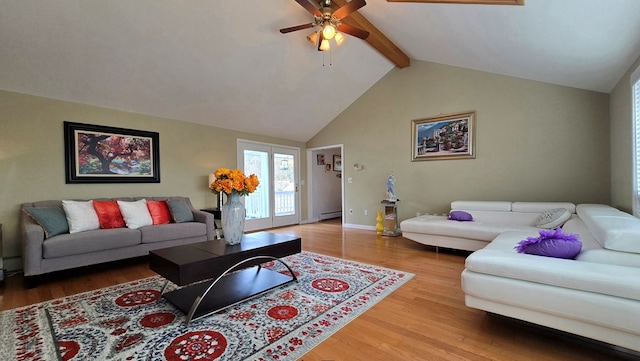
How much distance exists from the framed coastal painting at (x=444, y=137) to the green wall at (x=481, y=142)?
11 cm

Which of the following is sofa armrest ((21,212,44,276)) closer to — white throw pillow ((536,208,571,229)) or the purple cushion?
the purple cushion

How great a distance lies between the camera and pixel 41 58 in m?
3.02

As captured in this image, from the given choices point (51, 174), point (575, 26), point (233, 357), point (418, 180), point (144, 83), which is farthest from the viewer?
point (418, 180)

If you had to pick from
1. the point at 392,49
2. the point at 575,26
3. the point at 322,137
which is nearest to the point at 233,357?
the point at 575,26

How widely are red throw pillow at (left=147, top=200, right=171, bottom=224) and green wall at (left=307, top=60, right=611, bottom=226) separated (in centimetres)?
374

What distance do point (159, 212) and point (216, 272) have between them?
2.43 meters

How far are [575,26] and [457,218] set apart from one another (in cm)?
261

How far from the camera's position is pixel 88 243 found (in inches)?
120

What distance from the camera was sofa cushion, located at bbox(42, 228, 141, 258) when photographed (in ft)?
9.33

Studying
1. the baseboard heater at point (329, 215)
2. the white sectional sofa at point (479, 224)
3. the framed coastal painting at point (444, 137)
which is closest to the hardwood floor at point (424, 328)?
the white sectional sofa at point (479, 224)

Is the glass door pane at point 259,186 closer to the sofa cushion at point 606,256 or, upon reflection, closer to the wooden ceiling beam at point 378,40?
the wooden ceiling beam at point 378,40

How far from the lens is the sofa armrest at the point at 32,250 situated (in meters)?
2.71

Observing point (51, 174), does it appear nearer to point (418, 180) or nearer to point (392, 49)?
point (392, 49)

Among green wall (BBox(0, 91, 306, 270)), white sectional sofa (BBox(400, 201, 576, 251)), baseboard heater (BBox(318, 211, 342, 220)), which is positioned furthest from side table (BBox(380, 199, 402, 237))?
green wall (BBox(0, 91, 306, 270))
